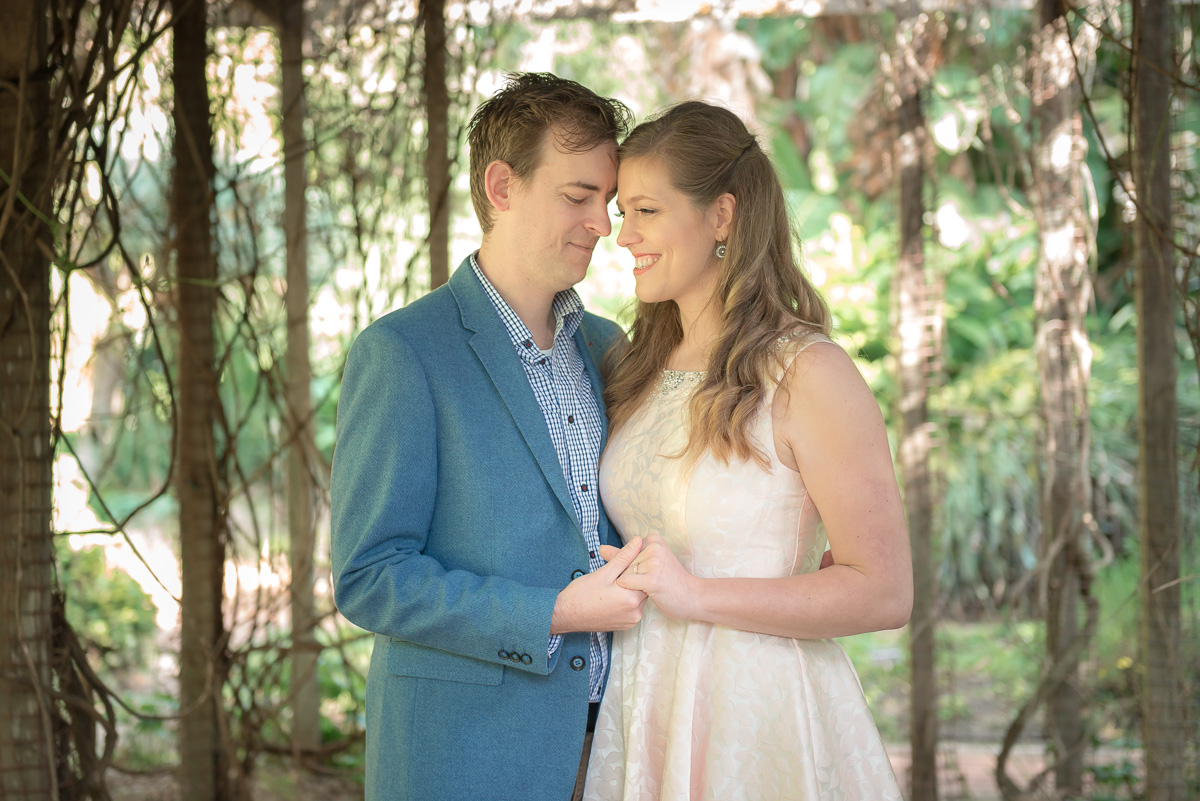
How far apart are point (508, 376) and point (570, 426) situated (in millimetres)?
186

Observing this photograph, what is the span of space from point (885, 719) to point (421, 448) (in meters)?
3.76

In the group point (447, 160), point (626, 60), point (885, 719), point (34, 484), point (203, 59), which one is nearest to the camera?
point (34, 484)

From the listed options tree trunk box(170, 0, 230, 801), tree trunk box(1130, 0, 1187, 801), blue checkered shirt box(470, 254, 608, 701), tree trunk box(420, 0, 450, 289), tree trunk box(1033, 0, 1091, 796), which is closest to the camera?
blue checkered shirt box(470, 254, 608, 701)

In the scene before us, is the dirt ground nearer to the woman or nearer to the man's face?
the woman

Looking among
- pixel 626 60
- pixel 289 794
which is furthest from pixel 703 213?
pixel 626 60

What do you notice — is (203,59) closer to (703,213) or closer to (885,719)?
(703,213)

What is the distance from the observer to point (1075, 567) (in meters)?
3.24

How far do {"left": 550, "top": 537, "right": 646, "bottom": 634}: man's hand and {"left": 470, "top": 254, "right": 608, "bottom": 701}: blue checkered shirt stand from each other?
0.14 m

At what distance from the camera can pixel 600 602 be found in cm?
155

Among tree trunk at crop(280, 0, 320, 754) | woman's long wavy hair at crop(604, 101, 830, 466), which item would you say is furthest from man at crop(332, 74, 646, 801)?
tree trunk at crop(280, 0, 320, 754)

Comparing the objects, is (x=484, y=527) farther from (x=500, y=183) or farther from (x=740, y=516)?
(x=500, y=183)

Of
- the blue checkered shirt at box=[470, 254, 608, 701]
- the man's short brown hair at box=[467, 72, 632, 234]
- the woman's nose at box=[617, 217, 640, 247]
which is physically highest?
the man's short brown hair at box=[467, 72, 632, 234]

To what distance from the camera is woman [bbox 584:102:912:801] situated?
163 cm

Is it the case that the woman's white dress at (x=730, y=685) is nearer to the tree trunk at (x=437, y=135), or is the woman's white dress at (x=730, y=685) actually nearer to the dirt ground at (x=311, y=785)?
the tree trunk at (x=437, y=135)
